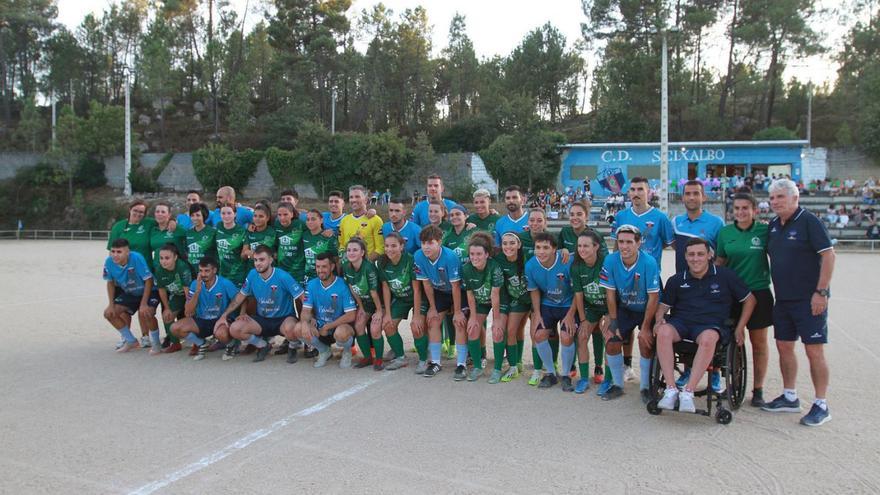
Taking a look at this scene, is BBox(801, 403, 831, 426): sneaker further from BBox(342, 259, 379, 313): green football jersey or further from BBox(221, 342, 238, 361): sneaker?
BBox(221, 342, 238, 361): sneaker

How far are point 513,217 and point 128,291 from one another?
5234 mm

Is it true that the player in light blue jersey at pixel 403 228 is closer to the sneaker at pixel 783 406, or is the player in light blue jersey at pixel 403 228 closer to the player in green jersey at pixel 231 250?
the player in green jersey at pixel 231 250

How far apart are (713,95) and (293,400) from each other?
167 feet

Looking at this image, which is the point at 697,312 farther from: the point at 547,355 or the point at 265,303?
the point at 265,303

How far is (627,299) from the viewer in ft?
19.4

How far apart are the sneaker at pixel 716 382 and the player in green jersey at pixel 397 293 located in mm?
3052

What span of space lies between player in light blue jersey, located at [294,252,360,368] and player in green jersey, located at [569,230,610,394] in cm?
259

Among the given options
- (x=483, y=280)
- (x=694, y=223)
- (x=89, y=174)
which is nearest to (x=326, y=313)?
(x=483, y=280)

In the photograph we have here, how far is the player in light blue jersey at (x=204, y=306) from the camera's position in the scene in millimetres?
7727

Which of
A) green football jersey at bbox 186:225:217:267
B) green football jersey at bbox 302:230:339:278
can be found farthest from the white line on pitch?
green football jersey at bbox 186:225:217:267

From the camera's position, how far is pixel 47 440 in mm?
4859

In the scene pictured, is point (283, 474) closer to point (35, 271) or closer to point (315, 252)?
point (315, 252)

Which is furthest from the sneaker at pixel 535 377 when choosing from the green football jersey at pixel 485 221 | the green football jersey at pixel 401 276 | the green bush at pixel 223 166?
the green bush at pixel 223 166

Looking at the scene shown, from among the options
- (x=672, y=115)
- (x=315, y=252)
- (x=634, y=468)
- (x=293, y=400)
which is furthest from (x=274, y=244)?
(x=672, y=115)
